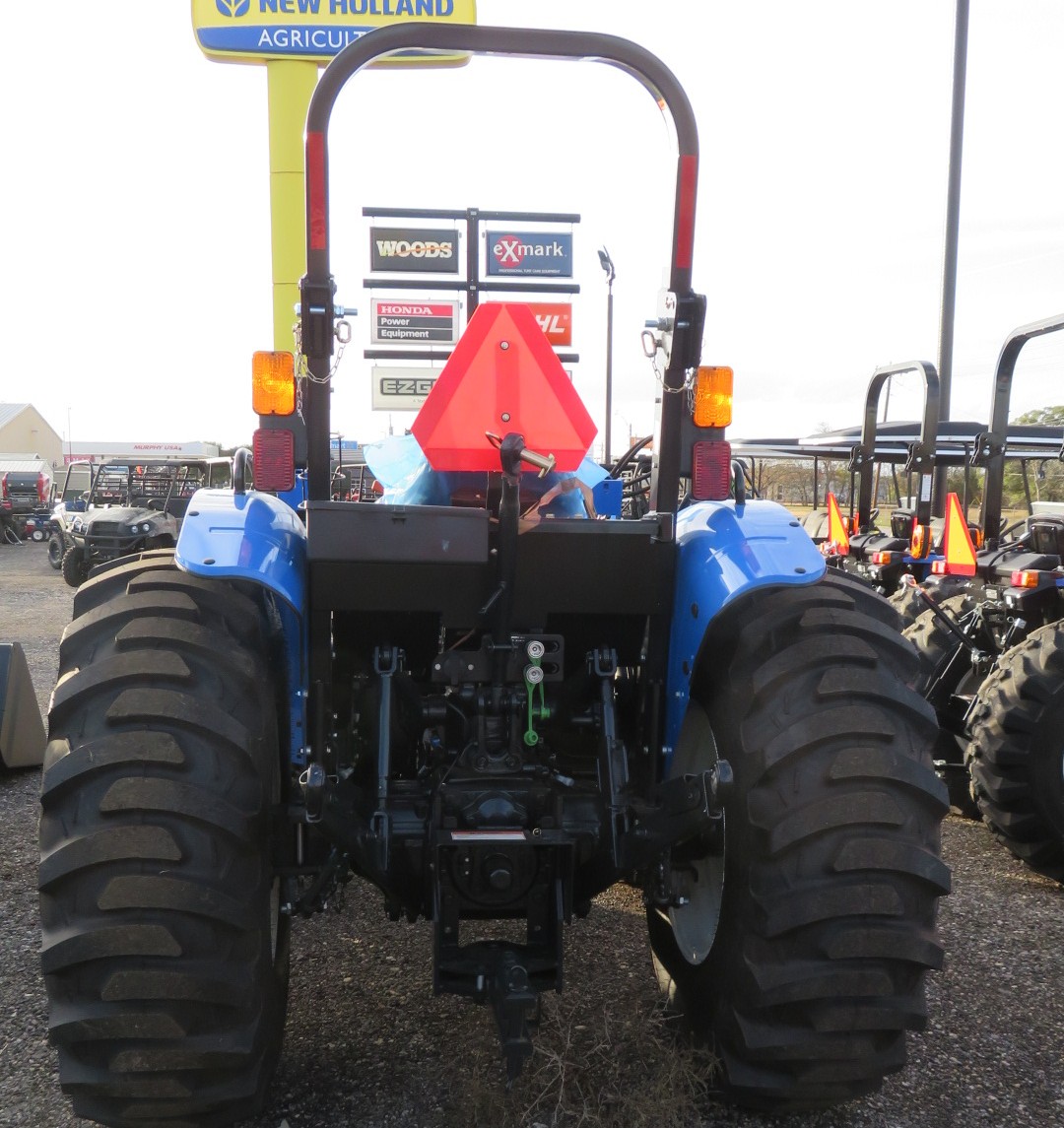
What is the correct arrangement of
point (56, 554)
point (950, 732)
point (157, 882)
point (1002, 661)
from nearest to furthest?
1. point (157, 882)
2. point (1002, 661)
3. point (950, 732)
4. point (56, 554)

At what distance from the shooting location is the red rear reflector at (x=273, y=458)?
8.59 feet

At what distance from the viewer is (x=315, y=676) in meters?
2.57

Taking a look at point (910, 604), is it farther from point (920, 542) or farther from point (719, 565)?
point (719, 565)

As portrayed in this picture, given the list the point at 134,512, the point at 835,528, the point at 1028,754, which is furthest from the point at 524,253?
the point at 1028,754

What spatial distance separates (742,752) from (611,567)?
0.54m

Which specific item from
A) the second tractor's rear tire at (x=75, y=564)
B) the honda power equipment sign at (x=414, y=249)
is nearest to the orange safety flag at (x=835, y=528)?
the honda power equipment sign at (x=414, y=249)

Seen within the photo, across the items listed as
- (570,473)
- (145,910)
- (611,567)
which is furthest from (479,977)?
(570,473)

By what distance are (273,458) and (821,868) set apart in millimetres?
1623

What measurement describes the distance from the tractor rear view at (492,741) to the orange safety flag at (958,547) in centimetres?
354

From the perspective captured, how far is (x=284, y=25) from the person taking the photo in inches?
404

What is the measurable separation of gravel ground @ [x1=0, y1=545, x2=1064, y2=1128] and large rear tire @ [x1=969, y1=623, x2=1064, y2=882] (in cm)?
32

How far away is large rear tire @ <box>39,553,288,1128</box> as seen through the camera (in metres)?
1.99

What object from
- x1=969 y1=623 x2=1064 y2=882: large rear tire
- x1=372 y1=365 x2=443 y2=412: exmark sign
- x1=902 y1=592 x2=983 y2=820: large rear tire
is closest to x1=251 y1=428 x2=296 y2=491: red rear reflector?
x1=969 y1=623 x2=1064 y2=882: large rear tire

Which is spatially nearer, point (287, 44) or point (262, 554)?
point (262, 554)
